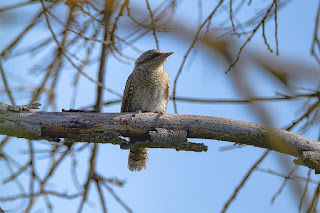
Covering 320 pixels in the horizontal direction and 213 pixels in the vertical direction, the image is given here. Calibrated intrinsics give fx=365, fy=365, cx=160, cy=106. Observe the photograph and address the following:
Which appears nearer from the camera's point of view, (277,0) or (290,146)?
(277,0)

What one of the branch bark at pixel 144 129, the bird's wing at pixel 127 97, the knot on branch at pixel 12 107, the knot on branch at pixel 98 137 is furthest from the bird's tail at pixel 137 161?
the knot on branch at pixel 12 107

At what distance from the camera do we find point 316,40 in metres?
3.33

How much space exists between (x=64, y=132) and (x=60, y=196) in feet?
4.08

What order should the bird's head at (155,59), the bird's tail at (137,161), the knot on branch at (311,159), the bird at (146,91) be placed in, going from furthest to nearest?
the bird's head at (155,59) → the bird at (146,91) → the bird's tail at (137,161) → the knot on branch at (311,159)

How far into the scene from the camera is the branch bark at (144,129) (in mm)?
3475

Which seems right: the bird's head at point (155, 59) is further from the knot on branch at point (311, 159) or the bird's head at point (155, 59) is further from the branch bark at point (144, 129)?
the knot on branch at point (311, 159)

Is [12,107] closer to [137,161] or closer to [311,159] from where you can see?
[137,161]

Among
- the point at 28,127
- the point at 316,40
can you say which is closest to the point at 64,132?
the point at 28,127

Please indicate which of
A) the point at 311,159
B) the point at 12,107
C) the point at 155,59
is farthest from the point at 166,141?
the point at 155,59

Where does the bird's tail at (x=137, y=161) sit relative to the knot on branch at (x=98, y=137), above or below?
above

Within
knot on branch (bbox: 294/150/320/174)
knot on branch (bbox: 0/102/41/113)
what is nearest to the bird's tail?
knot on branch (bbox: 0/102/41/113)

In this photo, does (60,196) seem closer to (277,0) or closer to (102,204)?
(102,204)

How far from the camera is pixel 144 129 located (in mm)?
3668

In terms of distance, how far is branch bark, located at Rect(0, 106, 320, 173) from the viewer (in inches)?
137
